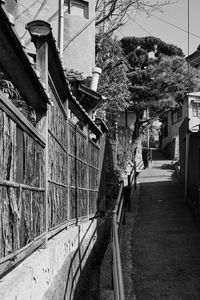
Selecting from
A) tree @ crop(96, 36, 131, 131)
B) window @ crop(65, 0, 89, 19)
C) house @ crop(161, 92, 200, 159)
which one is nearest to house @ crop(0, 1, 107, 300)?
window @ crop(65, 0, 89, 19)

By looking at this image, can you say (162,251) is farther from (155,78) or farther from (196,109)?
(155,78)

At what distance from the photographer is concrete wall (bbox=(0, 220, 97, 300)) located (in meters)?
3.42

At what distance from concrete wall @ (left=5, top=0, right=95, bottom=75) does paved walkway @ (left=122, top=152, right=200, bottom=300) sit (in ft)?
19.3

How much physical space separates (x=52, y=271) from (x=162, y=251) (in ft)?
17.8

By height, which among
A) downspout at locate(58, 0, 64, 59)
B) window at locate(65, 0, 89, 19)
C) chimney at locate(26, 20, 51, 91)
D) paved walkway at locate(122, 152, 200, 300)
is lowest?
paved walkway at locate(122, 152, 200, 300)

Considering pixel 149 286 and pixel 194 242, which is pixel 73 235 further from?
pixel 194 242

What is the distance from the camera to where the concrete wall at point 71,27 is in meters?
15.2

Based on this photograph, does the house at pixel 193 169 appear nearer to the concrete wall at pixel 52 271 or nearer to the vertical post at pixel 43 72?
the concrete wall at pixel 52 271

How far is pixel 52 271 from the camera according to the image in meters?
4.91

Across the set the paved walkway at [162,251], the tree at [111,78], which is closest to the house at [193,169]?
the paved walkway at [162,251]

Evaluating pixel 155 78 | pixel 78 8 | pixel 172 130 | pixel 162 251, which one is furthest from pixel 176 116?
pixel 162 251

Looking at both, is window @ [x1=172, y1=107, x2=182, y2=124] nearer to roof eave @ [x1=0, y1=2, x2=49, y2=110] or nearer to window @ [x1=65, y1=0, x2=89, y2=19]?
window @ [x1=65, y1=0, x2=89, y2=19]

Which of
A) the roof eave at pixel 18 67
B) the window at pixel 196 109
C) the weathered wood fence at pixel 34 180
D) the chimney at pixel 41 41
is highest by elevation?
the window at pixel 196 109

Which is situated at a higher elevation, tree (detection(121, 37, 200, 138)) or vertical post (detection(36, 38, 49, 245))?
tree (detection(121, 37, 200, 138))
